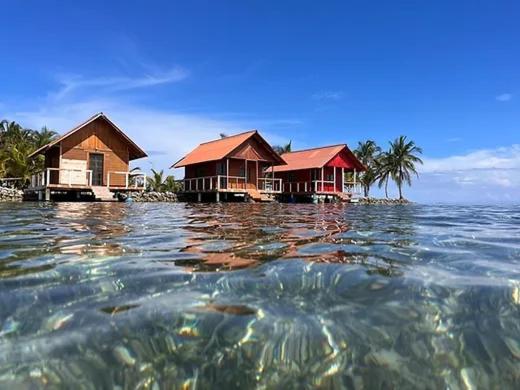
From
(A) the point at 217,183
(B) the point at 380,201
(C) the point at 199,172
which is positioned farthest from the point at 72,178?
(B) the point at 380,201

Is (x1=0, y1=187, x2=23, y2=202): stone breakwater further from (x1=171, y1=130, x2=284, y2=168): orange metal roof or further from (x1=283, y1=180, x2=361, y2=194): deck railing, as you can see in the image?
(x1=283, y1=180, x2=361, y2=194): deck railing

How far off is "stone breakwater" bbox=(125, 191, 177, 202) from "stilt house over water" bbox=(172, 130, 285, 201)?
1.79m

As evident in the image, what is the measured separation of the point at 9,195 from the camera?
23500 millimetres

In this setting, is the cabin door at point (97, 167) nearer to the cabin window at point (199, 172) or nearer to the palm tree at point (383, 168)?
Result: the cabin window at point (199, 172)

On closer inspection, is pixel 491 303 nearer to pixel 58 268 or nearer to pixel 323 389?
pixel 323 389

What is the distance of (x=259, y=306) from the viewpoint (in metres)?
2.48

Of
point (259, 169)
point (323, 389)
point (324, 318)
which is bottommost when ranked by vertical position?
point (323, 389)

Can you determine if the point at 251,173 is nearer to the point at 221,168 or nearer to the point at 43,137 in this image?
the point at 221,168

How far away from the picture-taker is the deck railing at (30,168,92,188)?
22.3m

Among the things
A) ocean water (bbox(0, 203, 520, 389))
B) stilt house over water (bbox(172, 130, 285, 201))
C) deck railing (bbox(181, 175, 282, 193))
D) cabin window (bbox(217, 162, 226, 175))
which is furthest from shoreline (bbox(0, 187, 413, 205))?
ocean water (bbox(0, 203, 520, 389))

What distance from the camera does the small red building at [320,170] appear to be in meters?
33.8

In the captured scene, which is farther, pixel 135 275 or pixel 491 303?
pixel 135 275

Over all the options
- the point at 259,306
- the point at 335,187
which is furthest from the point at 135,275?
the point at 335,187

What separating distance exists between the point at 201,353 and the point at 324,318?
715mm
